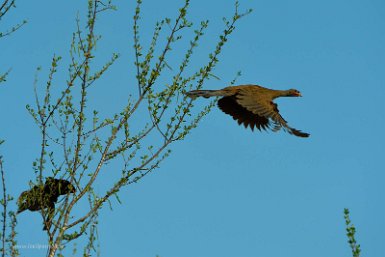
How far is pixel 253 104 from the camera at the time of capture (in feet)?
28.4

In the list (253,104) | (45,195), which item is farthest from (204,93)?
(45,195)

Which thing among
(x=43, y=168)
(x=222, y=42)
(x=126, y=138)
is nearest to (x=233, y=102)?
(x=222, y=42)

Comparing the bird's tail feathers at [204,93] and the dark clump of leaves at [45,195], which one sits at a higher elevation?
the bird's tail feathers at [204,93]

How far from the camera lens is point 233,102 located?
9531 millimetres

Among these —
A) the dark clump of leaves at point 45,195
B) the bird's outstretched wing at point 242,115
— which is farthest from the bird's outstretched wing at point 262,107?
the dark clump of leaves at point 45,195

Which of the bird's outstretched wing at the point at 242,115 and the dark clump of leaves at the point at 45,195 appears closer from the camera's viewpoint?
the dark clump of leaves at the point at 45,195

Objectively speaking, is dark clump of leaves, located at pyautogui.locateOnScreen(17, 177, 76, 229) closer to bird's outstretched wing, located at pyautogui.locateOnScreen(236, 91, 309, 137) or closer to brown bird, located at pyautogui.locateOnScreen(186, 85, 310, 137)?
brown bird, located at pyautogui.locateOnScreen(186, 85, 310, 137)

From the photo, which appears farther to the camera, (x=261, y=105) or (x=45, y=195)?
(x=261, y=105)

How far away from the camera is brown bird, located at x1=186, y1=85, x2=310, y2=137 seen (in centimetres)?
844

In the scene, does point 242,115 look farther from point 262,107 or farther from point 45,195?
point 45,195

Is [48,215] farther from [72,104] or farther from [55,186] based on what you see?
[72,104]

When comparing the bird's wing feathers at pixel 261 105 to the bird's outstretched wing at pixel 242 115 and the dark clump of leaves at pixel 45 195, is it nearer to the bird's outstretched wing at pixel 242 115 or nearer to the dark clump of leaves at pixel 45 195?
the bird's outstretched wing at pixel 242 115

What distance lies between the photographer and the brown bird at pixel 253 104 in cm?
844

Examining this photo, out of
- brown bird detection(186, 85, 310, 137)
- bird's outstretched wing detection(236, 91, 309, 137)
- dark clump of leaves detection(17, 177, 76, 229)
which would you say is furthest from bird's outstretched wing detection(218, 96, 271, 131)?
dark clump of leaves detection(17, 177, 76, 229)
